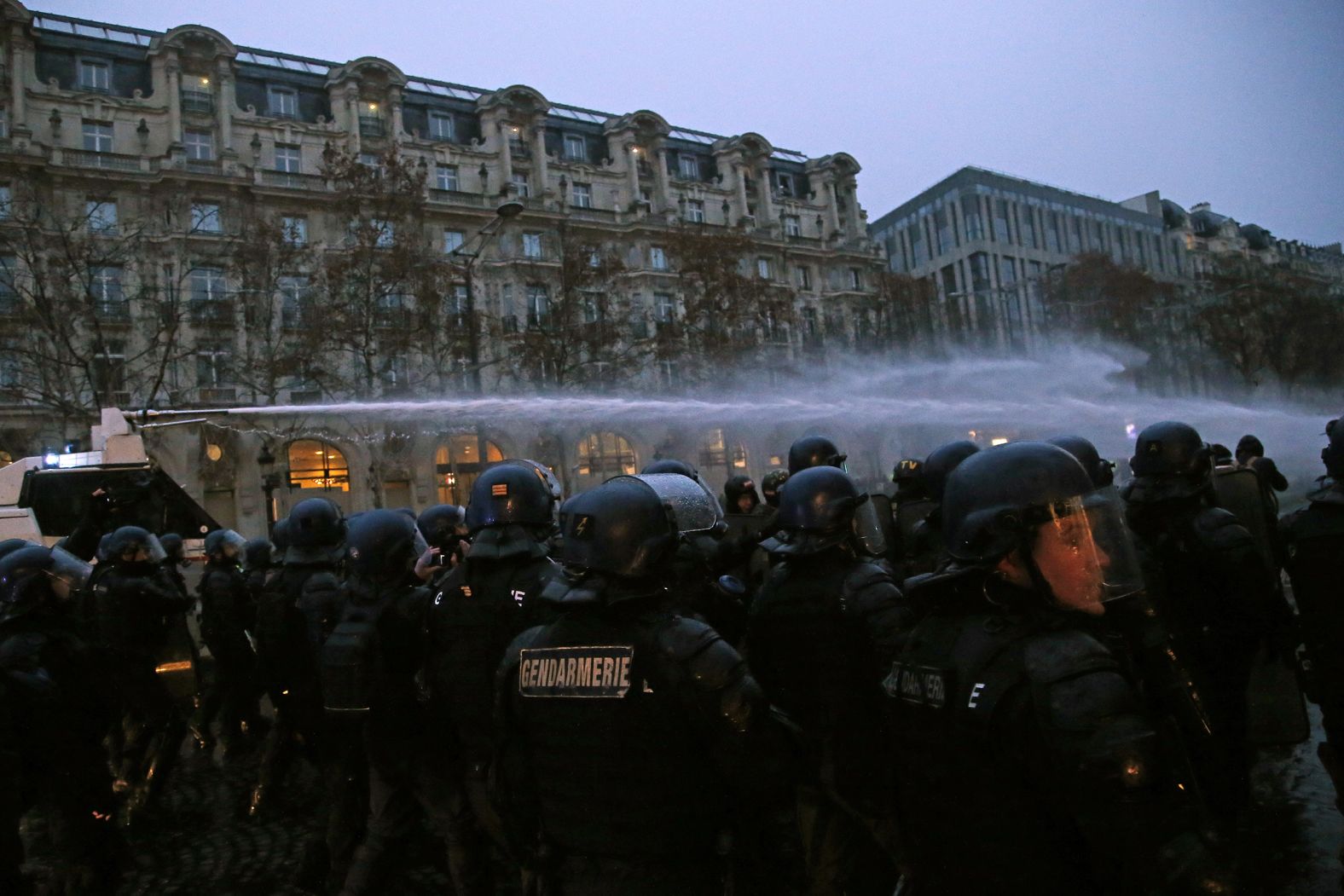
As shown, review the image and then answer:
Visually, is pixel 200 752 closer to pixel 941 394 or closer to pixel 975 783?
pixel 975 783

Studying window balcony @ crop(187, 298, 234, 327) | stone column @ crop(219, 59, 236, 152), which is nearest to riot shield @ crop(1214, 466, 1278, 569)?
window balcony @ crop(187, 298, 234, 327)

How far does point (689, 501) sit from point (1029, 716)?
285cm

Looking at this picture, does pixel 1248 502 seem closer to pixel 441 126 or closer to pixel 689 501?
pixel 689 501

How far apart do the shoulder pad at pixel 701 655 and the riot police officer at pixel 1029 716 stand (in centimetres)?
42

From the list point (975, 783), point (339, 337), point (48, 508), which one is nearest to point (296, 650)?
point (975, 783)

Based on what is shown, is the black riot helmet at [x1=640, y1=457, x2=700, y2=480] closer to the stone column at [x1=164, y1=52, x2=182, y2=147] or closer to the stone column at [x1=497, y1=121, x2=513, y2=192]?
the stone column at [x1=164, y1=52, x2=182, y2=147]

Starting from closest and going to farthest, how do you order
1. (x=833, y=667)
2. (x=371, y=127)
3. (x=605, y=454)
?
(x=833, y=667) → (x=605, y=454) → (x=371, y=127)

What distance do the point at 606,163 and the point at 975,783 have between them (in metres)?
44.5

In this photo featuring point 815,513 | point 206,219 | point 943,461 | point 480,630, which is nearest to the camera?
point 815,513

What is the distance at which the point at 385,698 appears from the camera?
384 cm

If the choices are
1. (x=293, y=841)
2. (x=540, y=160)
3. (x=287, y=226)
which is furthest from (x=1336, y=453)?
(x=540, y=160)

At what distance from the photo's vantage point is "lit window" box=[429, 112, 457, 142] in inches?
1539

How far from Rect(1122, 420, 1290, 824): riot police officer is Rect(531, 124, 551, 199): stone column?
38187 mm

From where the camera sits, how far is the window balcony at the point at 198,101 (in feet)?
109
